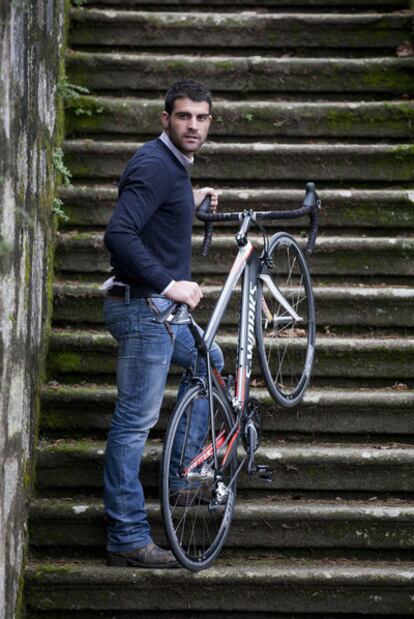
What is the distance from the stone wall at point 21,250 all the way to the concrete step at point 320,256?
1.04 feet

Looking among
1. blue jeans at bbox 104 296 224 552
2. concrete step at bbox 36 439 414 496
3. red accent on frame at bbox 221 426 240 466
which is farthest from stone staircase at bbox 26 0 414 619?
red accent on frame at bbox 221 426 240 466

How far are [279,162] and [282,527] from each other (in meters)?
2.31

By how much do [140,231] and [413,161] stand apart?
2.52 meters

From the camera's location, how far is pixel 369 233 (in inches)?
237

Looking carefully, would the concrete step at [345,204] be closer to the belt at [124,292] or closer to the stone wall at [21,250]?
the stone wall at [21,250]

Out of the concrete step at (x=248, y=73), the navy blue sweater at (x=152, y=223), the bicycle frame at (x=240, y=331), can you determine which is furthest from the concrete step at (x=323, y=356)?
the concrete step at (x=248, y=73)

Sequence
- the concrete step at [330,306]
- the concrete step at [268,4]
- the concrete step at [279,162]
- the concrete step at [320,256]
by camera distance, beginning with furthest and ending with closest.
→ 1. the concrete step at [268,4]
2. the concrete step at [279,162]
3. the concrete step at [320,256]
4. the concrete step at [330,306]

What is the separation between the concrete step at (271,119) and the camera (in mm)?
6324

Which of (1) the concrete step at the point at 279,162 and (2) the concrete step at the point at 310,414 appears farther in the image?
(1) the concrete step at the point at 279,162

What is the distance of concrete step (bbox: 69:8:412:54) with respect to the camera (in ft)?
22.7

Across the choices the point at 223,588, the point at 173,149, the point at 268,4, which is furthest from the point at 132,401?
the point at 268,4

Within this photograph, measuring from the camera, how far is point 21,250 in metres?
4.39

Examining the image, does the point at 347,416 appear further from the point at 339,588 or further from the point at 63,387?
the point at 63,387

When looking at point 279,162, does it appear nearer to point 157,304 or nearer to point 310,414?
point 310,414
